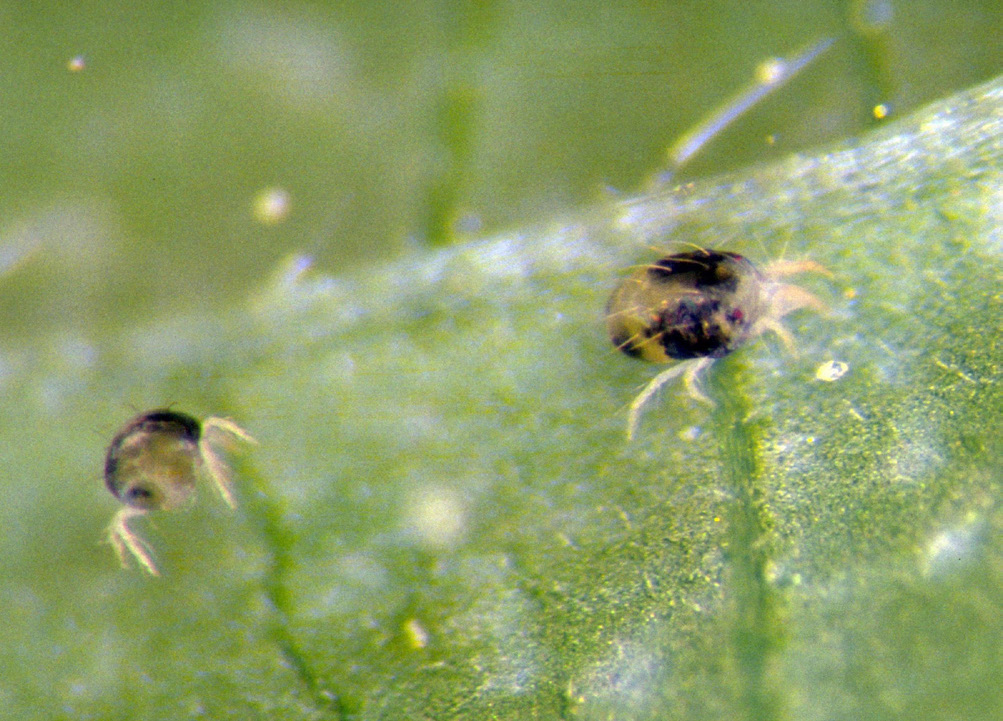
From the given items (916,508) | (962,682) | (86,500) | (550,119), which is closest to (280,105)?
(550,119)

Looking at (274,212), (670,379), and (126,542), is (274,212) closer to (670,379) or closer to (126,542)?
(126,542)

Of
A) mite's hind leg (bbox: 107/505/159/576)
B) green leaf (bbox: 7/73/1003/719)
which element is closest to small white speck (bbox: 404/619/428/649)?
green leaf (bbox: 7/73/1003/719)

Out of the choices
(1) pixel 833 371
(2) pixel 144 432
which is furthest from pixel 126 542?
(1) pixel 833 371

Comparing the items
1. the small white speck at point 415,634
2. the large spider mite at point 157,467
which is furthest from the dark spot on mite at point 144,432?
the small white speck at point 415,634

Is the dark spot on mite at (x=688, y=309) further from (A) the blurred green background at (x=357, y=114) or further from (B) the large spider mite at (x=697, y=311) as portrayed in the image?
(A) the blurred green background at (x=357, y=114)

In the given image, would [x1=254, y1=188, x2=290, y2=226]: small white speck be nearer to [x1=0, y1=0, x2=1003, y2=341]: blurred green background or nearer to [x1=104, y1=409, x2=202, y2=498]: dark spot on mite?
[x1=0, y1=0, x2=1003, y2=341]: blurred green background
